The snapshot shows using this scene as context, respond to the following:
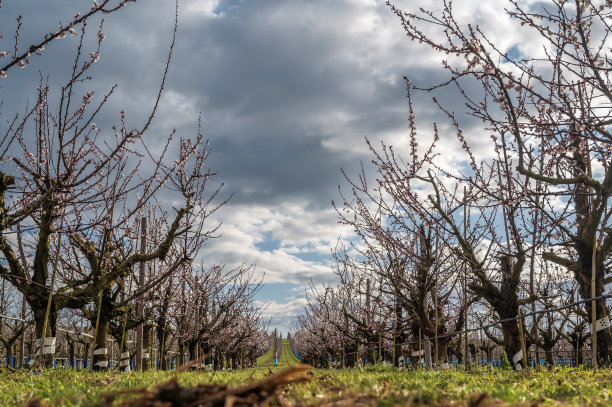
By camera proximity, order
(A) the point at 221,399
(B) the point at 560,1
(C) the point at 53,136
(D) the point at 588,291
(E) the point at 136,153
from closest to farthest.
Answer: (A) the point at 221,399, (B) the point at 560,1, (D) the point at 588,291, (C) the point at 53,136, (E) the point at 136,153

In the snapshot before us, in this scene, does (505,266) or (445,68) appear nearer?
(445,68)

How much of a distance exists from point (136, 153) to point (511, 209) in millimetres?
9771

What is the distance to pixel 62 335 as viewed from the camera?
43219mm

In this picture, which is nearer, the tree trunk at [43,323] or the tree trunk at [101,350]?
the tree trunk at [43,323]

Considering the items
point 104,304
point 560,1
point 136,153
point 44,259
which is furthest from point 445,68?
point 104,304

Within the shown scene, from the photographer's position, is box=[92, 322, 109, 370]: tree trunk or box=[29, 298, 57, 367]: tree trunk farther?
box=[92, 322, 109, 370]: tree trunk

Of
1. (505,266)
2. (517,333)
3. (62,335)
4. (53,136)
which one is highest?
(53,136)

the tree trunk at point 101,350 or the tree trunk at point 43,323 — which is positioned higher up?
the tree trunk at point 43,323

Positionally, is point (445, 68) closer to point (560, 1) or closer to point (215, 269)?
point (560, 1)

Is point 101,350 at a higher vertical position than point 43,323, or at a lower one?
lower

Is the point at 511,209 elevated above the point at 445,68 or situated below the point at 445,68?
below

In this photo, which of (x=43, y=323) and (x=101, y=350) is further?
(x=101, y=350)

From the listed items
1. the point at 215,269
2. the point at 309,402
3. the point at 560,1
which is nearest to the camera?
the point at 309,402

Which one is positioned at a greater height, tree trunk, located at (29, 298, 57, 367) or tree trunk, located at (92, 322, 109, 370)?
tree trunk, located at (29, 298, 57, 367)
